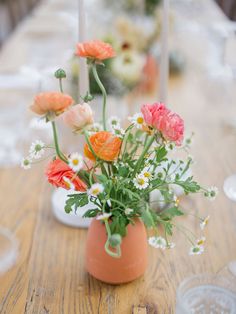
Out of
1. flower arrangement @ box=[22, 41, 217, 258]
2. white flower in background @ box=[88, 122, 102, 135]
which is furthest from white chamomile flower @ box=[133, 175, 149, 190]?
white flower in background @ box=[88, 122, 102, 135]

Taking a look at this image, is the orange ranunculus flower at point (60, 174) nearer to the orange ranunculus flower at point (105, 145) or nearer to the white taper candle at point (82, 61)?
the orange ranunculus flower at point (105, 145)

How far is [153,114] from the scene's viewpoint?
25.4 inches

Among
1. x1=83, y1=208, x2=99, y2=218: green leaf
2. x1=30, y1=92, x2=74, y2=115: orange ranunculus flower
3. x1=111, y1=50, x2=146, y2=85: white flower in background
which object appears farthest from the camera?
x1=111, y1=50, x2=146, y2=85: white flower in background

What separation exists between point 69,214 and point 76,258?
104mm

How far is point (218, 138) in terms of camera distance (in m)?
1.33

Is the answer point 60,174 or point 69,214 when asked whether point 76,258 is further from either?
point 60,174

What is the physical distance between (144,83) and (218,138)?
0.39m

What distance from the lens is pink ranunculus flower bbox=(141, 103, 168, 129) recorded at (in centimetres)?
64

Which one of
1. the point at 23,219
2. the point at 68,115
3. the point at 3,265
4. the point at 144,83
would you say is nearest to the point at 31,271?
the point at 3,265

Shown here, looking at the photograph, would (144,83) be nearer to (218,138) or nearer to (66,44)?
(218,138)

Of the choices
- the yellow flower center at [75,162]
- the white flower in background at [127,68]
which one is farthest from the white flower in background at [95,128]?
the white flower in background at [127,68]

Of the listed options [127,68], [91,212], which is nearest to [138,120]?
[91,212]

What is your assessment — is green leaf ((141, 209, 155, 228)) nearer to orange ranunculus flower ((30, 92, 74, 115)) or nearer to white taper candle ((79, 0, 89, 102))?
orange ranunculus flower ((30, 92, 74, 115))

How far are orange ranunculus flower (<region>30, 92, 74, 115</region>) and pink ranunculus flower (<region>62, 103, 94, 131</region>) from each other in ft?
0.04
